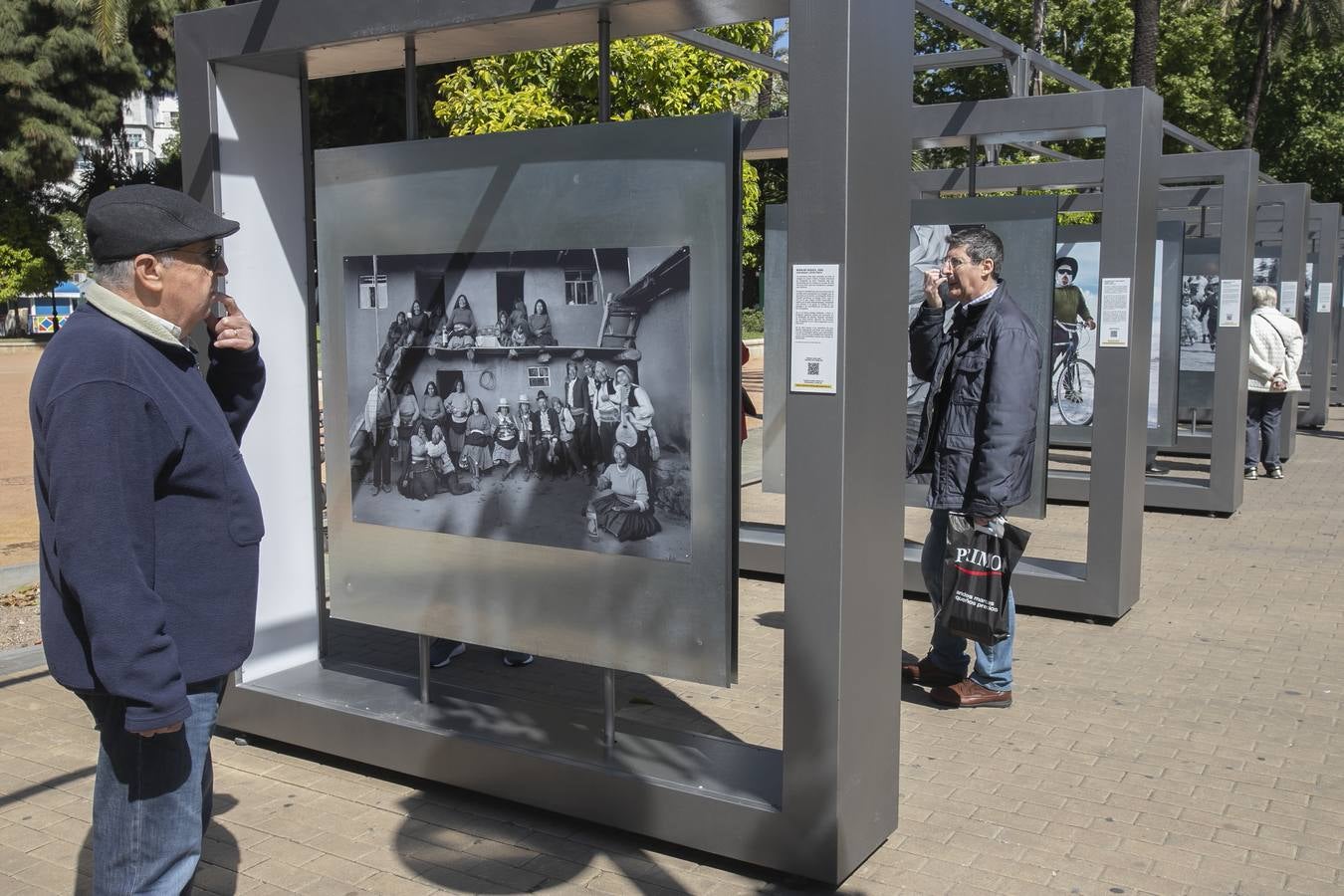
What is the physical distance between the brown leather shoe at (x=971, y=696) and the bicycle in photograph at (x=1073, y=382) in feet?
18.3

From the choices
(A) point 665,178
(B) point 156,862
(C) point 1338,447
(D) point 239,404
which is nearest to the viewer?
(B) point 156,862

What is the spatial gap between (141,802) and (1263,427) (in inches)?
482

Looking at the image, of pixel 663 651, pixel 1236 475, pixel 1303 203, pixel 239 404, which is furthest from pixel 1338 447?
pixel 239 404

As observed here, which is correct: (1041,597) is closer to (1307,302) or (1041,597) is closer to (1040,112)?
(1040,112)

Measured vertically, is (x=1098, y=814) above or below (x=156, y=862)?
below

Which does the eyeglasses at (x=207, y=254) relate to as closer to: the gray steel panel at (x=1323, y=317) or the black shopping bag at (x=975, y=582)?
the black shopping bag at (x=975, y=582)

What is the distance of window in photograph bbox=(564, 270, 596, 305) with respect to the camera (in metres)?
3.97

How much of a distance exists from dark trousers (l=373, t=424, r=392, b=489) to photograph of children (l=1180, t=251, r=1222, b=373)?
10923mm

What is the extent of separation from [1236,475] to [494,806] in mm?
7949

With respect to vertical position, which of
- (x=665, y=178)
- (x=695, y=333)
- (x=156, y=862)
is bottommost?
(x=156, y=862)

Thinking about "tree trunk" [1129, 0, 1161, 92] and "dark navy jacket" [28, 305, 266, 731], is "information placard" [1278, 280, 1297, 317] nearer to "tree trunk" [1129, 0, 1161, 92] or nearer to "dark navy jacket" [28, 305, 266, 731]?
"tree trunk" [1129, 0, 1161, 92]

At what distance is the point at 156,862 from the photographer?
270cm

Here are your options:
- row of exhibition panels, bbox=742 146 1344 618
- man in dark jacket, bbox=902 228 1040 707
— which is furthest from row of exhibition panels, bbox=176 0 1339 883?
man in dark jacket, bbox=902 228 1040 707

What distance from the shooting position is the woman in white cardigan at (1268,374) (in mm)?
12031
